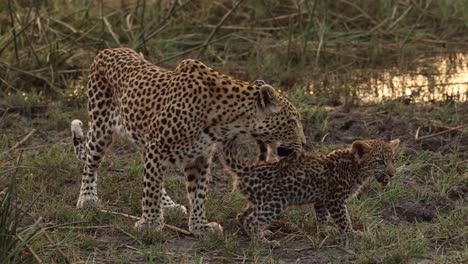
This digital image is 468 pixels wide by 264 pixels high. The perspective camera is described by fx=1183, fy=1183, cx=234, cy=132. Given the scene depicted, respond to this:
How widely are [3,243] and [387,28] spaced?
7.47 m

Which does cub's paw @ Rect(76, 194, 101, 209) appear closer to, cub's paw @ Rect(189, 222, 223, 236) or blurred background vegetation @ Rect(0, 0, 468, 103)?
cub's paw @ Rect(189, 222, 223, 236)

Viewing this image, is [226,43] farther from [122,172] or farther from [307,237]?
[307,237]

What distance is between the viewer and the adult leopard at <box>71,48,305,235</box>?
762 centimetres

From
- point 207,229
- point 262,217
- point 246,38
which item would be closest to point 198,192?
point 207,229

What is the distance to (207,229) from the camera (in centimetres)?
780

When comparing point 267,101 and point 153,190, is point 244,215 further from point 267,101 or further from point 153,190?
point 267,101

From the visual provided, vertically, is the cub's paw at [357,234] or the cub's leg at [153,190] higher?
the cub's leg at [153,190]

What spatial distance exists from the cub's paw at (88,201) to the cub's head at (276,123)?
134cm

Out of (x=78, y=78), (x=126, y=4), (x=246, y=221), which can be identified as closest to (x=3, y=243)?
(x=246, y=221)

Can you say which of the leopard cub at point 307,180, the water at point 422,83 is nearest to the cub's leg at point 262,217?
the leopard cub at point 307,180

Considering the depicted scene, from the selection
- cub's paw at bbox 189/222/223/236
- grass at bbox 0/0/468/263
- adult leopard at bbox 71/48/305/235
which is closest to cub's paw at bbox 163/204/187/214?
grass at bbox 0/0/468/263

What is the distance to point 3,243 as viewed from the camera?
6250mm

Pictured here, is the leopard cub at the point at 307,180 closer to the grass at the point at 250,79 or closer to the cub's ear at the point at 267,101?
the grass at the point at 250,79

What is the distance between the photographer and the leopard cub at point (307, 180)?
7645 mm
